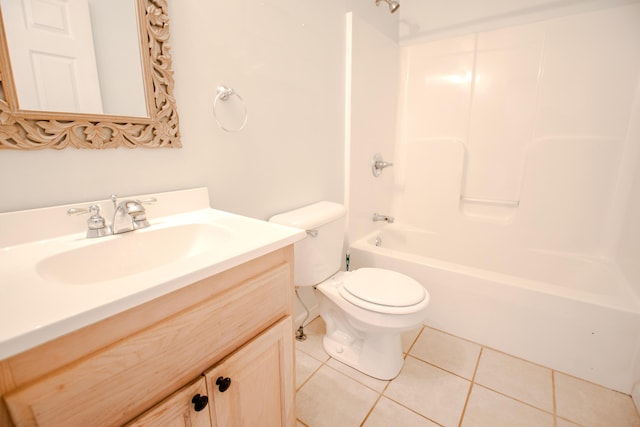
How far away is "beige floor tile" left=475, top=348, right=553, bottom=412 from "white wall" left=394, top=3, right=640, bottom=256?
876 millimetres

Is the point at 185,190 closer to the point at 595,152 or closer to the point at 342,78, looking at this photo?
the point at 342,78

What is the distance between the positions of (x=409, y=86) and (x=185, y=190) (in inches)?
76.8

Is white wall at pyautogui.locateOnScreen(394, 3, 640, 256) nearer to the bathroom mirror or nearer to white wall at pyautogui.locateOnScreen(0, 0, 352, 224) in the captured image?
white wall at pyautogui.locateOnScreen(0, 0, 352, 224)

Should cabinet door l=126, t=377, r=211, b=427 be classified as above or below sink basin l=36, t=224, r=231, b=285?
below

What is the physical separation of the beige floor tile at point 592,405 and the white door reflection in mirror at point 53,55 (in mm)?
2073

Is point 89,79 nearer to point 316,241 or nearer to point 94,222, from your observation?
point 94,222

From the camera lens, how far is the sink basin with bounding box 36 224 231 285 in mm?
697

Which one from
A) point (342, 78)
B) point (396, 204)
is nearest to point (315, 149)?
point (342, 78)

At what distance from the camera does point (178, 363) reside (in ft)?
1.94

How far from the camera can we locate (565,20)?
67.4 inches

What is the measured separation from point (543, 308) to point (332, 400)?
1088 millimetres

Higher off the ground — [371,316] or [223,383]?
[223,383]

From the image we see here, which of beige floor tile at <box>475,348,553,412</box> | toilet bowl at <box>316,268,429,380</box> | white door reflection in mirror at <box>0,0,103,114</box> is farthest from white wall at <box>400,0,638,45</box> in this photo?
white door reflection in mirror at <box>0,0,103,114</box>

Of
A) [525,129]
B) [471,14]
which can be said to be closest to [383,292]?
[525,129]
